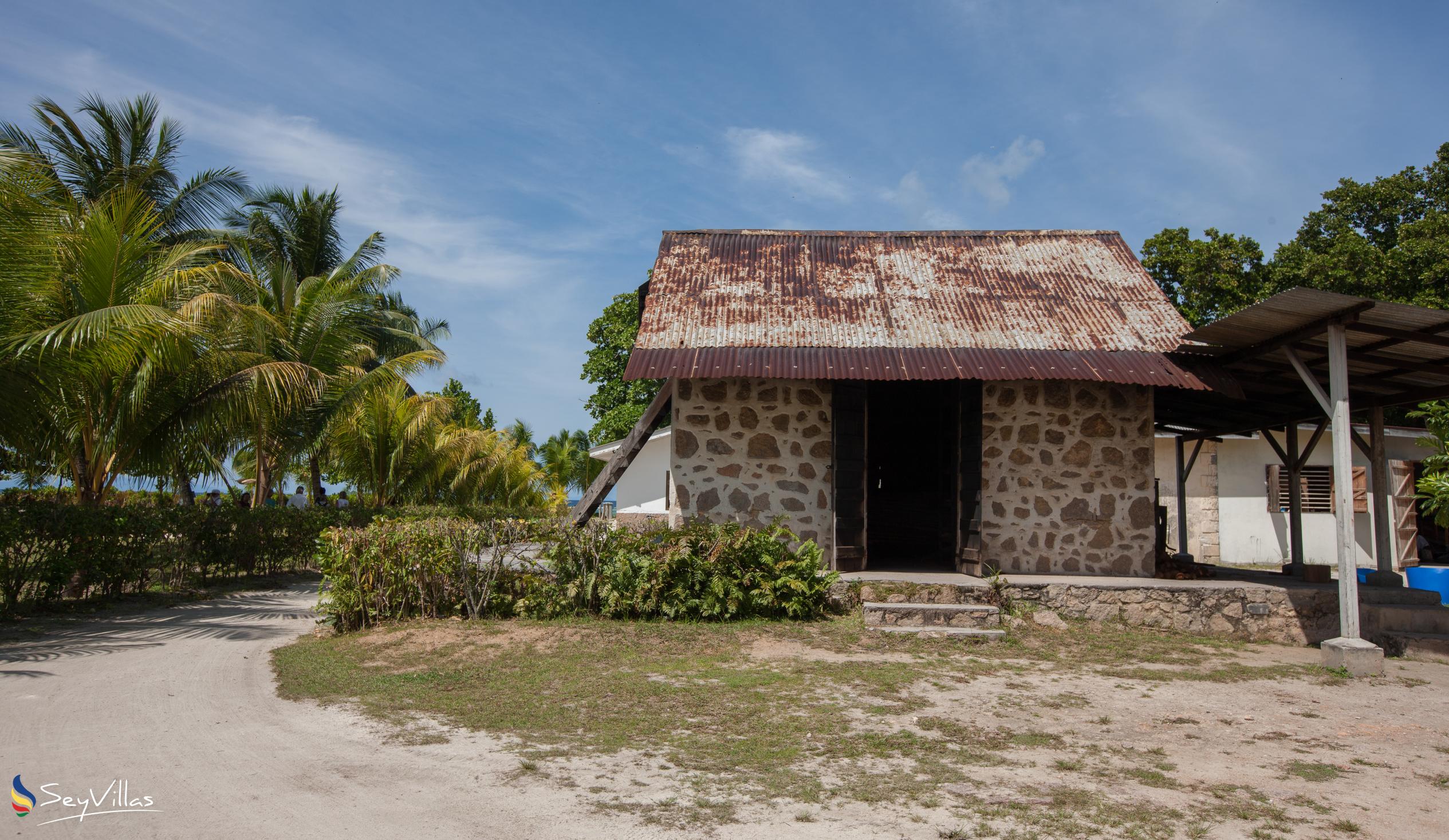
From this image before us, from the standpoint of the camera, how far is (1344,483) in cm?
791

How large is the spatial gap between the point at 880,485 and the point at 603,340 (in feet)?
77.3

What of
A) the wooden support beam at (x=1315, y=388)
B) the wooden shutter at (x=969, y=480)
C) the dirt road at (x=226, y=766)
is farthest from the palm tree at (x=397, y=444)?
the wooden support beam at (x=1315, y=388)

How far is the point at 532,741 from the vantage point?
5082 millimetres

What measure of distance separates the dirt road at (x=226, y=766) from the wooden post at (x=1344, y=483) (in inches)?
285

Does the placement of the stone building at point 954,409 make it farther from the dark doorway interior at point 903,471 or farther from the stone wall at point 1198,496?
the stone wall at point 1198,496

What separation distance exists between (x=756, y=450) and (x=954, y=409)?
275cm

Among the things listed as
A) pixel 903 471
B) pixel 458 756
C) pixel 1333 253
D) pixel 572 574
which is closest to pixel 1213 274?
pixel 1333 253

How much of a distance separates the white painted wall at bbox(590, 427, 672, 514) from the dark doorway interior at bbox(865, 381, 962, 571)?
10210 mm

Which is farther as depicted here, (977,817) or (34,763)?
(34,763)

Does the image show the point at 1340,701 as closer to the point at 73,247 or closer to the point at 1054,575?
the point at 1054,575

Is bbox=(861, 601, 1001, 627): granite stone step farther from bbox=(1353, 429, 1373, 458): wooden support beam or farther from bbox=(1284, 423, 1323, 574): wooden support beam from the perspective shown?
bbox=(1284, 423, 1323, 574): wooden support beam

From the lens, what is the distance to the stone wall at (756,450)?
10.2m

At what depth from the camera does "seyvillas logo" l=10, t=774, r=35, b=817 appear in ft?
12.7

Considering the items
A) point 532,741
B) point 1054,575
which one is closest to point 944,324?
A: point 1054,575
